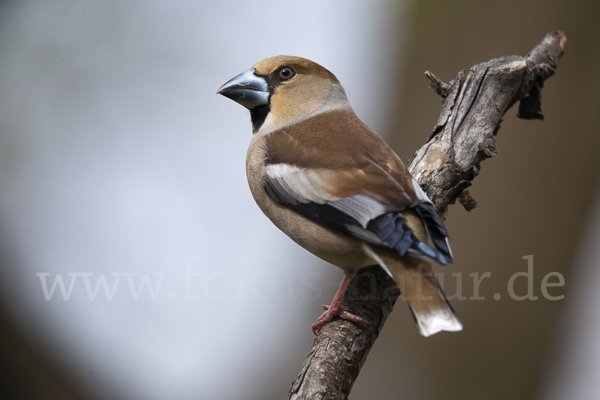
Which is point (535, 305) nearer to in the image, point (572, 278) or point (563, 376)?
point (572, 278)

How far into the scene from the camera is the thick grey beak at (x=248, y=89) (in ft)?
9.04

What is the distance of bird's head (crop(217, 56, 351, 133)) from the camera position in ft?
9.07

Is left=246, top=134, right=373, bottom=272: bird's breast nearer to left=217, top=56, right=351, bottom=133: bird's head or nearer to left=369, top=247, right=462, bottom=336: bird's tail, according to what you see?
left=369, top=247, right=462, bottom=336: bird's tail

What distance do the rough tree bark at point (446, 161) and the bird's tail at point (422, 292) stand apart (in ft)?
1.31

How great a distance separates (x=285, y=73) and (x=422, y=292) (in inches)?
59.5

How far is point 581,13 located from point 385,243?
3.15m

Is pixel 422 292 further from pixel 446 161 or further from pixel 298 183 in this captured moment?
pixel 446 161

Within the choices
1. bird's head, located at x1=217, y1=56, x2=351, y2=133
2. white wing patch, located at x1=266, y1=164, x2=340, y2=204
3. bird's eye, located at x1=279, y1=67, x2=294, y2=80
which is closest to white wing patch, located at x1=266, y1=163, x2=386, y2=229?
white wing patch, located at x1=266, y1=164, x2=340, y2=204

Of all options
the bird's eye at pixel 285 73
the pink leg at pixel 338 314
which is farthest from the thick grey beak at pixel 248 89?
the pink leg at pixel 338 314

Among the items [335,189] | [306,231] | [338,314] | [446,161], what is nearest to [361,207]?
[335,189]

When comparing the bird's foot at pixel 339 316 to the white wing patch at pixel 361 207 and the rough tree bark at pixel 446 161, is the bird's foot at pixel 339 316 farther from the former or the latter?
the white wing patch at pixel 361 207

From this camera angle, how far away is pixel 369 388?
4348mm

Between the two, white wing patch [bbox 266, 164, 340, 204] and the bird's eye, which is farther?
the bird's eye

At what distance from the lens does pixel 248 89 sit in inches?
109
